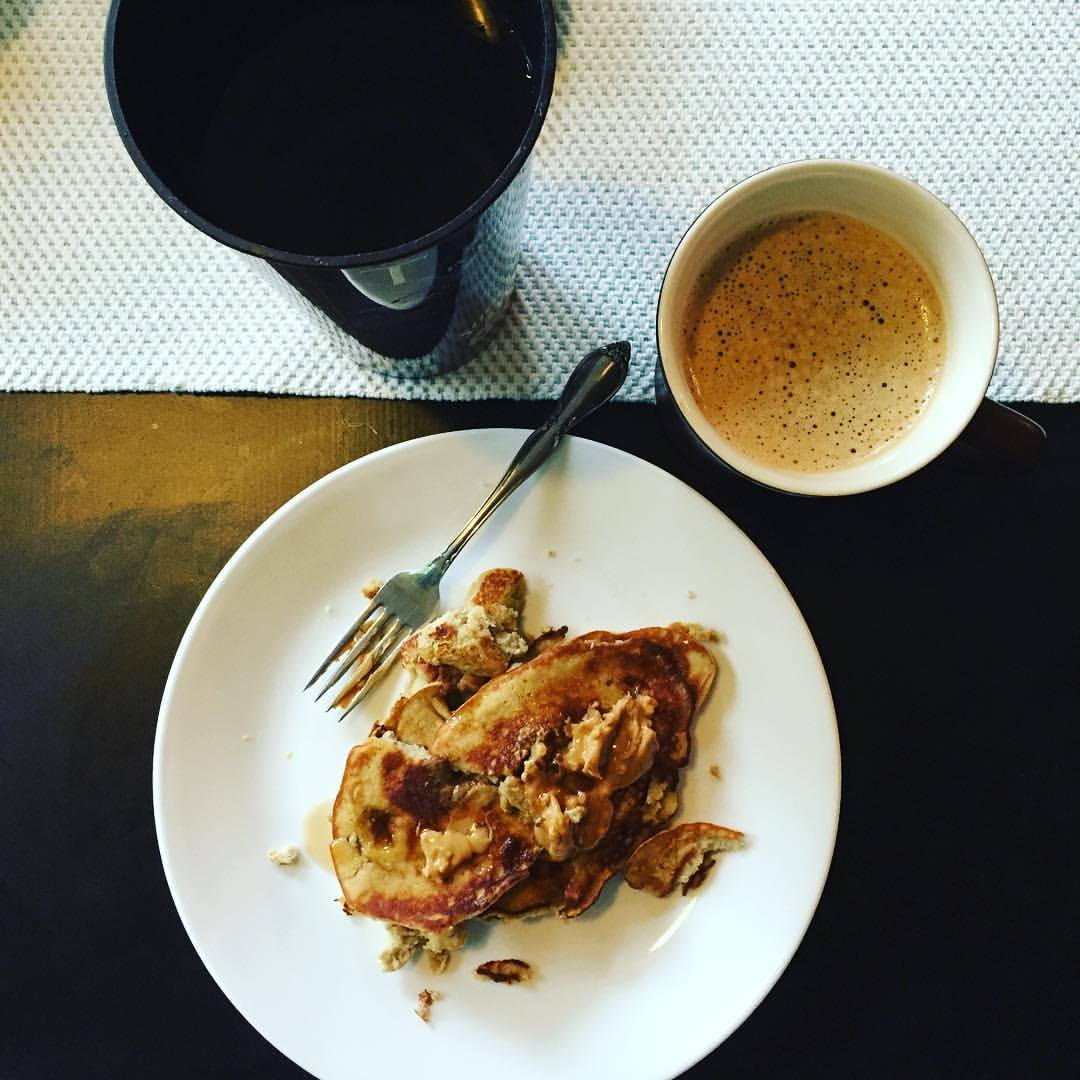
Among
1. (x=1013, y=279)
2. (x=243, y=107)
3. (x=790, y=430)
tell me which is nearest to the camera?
(x=243, y=107)

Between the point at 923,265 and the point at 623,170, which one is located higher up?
the point at 923,265

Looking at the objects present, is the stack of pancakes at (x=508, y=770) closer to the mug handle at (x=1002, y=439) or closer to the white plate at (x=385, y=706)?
the white plate at (x=385, y=706)

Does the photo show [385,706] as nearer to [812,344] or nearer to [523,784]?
[523,784]

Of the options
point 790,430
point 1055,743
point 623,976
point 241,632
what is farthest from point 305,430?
point 1055,743

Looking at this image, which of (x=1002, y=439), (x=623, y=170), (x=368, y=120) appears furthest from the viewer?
(x=623, y=170)

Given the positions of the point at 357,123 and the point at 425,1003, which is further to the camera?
the point at 425,1003

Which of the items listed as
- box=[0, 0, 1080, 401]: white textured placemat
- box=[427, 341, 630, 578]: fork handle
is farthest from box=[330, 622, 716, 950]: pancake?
box=[0, 0, 1080, 401]: white textured placemat

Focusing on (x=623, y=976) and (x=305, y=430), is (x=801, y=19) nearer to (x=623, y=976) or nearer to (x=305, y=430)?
(x=305, y=430)

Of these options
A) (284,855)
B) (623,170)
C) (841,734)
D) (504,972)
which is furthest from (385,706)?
(623,170)
